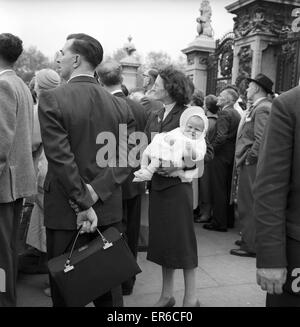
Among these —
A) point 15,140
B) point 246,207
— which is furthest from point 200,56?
point 15,140

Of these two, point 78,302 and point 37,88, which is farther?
point 37,88

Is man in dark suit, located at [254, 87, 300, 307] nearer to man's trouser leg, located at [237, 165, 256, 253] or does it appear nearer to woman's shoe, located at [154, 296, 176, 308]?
woman's shoe, located at [154, 296, 176, 308]

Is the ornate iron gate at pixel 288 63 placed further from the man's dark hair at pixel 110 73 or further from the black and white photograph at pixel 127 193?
the man's dark hair at pixel 110 73

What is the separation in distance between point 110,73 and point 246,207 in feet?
8.07

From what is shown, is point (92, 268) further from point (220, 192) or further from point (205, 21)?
point (205, 21)

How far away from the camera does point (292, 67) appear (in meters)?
7.90

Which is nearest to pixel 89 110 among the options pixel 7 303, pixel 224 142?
pixel 7 303

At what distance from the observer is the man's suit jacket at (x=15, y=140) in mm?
2891

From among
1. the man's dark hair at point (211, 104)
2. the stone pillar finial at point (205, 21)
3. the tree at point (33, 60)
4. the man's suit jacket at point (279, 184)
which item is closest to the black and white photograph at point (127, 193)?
the man's suit jacket at point (279, 184)

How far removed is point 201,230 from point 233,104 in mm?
1887

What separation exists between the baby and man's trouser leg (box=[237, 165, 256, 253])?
1.80m

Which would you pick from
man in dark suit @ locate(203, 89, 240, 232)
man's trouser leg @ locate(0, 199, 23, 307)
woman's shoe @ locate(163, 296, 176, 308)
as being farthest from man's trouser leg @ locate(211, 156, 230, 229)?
man's trouser leg @ locate(0, 199, 23, 307)

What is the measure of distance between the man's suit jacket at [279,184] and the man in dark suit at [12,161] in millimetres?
1748
